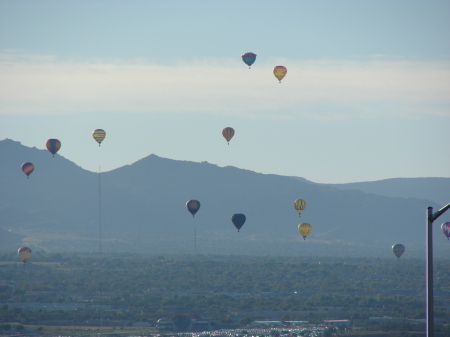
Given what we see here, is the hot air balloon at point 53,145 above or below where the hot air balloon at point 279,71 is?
below

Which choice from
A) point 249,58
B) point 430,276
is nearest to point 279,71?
point 249,58

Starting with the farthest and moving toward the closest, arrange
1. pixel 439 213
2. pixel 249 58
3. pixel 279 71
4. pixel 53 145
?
1. pixel 53 145
2. pixel 279 71
3. pixel 249 58
4. pixel 439 213

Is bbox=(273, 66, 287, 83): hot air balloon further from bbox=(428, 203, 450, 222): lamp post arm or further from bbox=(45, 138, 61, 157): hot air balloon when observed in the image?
bbox=(428, 203, 450, 222): lamp post arm

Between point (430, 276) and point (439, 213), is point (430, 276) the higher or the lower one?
the lower one

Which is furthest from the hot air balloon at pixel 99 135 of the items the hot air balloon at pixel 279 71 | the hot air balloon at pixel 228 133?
the hot air balloon at pixel 279 71

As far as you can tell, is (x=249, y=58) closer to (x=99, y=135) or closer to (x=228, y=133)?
(x=228, y=133)

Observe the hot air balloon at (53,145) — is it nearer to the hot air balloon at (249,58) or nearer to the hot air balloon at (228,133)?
the hot air balloon at (228,133)

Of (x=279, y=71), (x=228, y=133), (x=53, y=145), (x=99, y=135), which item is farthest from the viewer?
(x=53, y=145)

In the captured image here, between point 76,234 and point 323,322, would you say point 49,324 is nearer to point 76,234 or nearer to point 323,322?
point 323,322

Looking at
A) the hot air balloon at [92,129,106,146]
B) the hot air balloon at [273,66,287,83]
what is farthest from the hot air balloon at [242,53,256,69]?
the hot air balloon at [92,129,106,146]

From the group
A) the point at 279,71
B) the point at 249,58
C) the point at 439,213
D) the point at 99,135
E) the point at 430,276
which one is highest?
the point at 249,58

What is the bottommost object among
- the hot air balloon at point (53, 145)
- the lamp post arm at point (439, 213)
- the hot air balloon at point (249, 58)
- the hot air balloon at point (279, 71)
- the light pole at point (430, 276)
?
the light pole at point (430, 276)

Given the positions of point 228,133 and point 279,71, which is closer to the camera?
point 279,71
